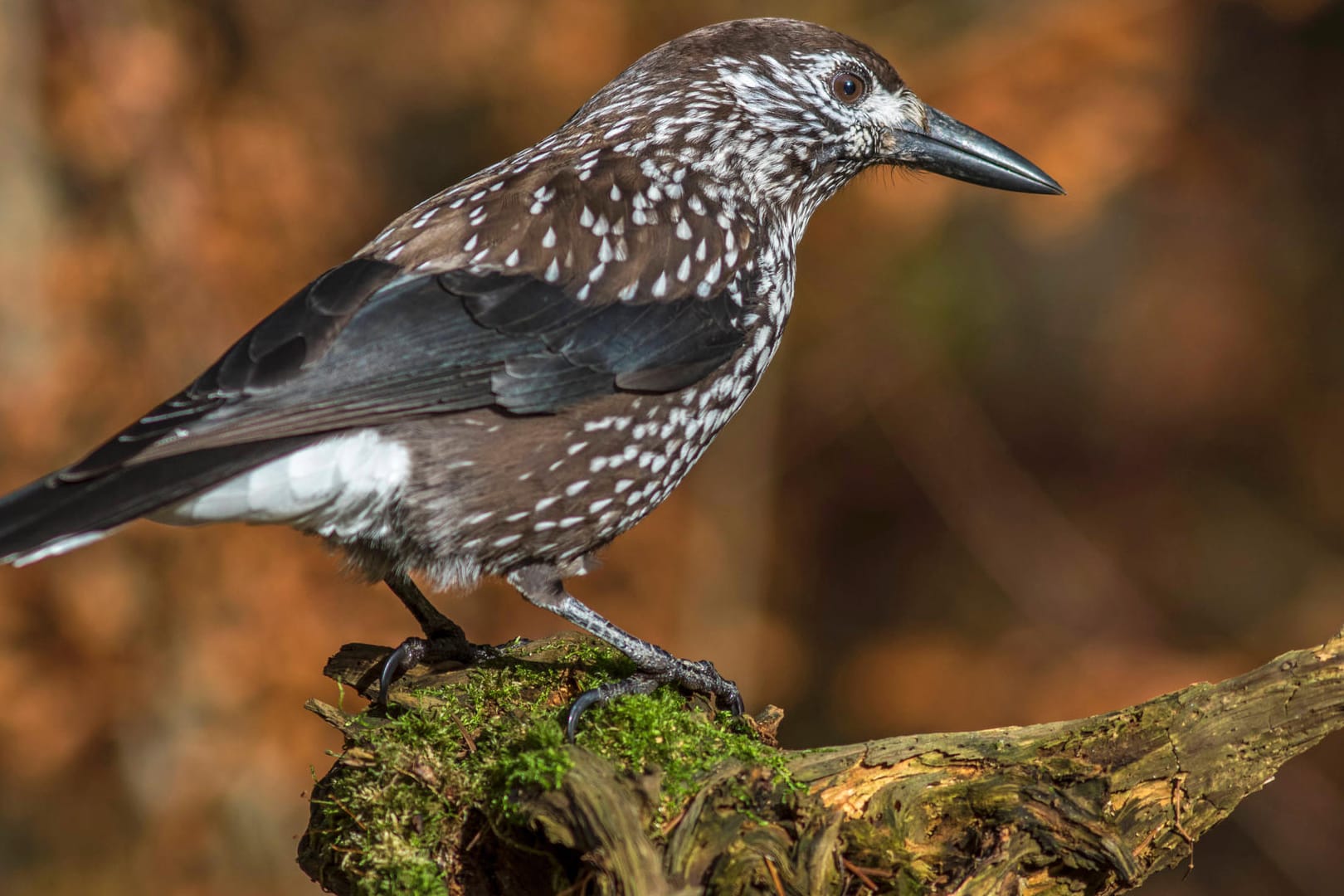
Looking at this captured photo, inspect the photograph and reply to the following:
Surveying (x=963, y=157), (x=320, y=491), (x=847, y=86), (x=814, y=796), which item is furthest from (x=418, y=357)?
(x=963, y=157)

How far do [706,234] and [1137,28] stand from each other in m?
4.76

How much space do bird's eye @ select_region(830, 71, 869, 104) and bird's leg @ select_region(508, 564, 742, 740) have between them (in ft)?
6.10

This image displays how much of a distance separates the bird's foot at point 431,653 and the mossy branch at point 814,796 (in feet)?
1.26

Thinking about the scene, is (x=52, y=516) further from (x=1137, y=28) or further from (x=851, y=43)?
(x=1137, y=28)

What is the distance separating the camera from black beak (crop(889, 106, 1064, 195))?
14.0 ft

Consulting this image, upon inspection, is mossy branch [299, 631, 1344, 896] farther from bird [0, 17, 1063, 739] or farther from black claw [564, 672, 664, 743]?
bird [0, 17, 1063, 739]

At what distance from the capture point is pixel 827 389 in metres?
8.52

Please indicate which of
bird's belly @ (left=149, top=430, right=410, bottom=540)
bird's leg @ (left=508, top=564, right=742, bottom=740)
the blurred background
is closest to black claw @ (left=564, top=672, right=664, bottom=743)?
bird's leg @ (left=508, top=564, right=742, bottom=740)

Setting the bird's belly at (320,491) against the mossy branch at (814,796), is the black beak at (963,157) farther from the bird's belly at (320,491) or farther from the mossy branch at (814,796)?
the bird's belly at (320,491)

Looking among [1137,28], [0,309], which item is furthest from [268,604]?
[1137,28]

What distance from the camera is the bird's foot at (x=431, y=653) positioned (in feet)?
12.0

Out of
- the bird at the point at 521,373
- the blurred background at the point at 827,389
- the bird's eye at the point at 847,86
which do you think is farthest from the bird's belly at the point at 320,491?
the blurred background at the point at 827,389

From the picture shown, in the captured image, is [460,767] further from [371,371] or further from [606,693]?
[371,371]

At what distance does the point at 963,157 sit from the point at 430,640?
7.86 ft
